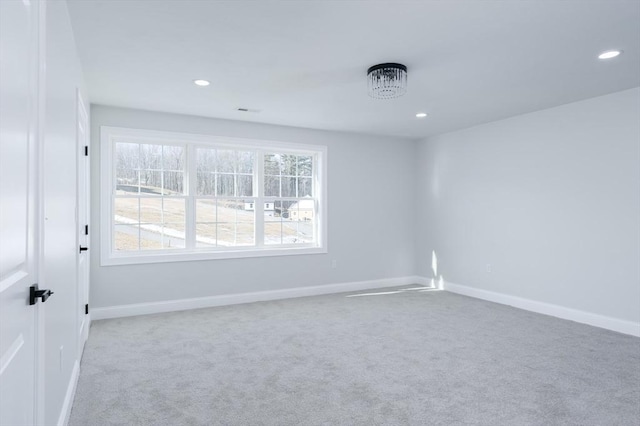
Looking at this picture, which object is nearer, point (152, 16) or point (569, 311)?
point (152, 16)

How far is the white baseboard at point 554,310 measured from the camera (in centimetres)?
409

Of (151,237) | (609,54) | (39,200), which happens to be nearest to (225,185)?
(151,237)

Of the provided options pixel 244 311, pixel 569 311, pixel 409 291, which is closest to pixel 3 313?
pixel 244 311

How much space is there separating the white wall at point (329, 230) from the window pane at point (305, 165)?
0.92ft

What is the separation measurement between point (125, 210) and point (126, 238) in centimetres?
34

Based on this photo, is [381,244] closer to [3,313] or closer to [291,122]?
[291,122]

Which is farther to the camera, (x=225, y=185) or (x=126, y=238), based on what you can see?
(x=225, y=185)

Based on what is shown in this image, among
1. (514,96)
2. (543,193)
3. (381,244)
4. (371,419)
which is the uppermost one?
(514,96)

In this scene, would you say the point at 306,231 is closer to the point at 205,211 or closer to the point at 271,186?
the point at 271,186

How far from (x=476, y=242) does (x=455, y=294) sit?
0.85m

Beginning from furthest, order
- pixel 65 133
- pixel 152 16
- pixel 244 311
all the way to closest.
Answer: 1. pixel 244 311
2. pixel 152 16
3. pixel 65 133

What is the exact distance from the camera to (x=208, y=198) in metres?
5.31

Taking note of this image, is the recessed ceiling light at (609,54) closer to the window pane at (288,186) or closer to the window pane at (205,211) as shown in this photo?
the window pane at (288,186)

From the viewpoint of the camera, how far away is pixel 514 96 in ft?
14.0
